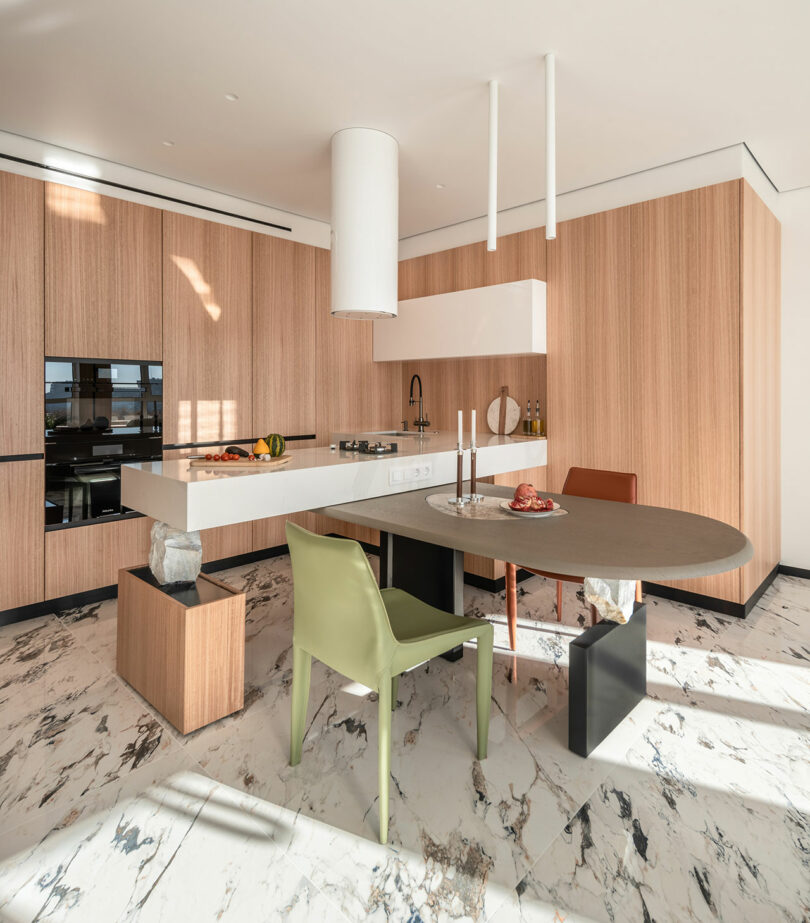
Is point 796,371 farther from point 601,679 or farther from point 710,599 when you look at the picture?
point 601,679

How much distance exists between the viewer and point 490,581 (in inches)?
141

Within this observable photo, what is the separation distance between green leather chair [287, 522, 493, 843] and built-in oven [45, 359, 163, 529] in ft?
7.09

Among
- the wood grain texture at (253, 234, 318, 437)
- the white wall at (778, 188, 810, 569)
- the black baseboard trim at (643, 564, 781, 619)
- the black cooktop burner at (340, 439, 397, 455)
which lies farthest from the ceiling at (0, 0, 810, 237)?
the black baseboard trim at (643, 564, 781, 619)

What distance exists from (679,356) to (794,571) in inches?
75.1

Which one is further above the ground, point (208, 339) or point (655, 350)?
point (208, 339)

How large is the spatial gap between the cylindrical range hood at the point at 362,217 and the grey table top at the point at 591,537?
4.20 feet

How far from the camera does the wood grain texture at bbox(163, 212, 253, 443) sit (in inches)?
145

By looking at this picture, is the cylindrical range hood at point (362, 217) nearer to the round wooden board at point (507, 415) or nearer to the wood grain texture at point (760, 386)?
the round wooden board at point (507, 415)

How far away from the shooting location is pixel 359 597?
160cm

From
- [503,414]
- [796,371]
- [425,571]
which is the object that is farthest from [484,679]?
[796,371]

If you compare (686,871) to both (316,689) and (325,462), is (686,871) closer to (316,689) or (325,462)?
(316,689)

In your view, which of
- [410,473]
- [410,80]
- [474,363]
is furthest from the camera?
[474,363]

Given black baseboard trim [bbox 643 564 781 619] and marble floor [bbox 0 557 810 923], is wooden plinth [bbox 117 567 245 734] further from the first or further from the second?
black baseboard trim [bbox 643 564 781 619]

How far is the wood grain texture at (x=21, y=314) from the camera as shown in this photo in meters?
2.98
